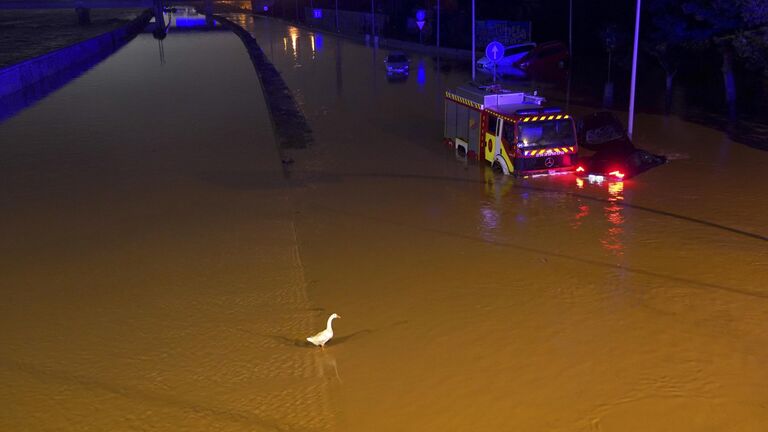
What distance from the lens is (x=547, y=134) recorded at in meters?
17.4

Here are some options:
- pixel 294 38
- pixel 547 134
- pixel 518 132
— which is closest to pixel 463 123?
pixel 518 132

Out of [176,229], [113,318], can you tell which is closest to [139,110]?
[176,229]

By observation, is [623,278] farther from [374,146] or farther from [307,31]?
[307,31]

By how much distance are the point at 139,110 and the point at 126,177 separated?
12426mm

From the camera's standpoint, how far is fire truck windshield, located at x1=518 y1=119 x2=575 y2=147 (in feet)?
56.3

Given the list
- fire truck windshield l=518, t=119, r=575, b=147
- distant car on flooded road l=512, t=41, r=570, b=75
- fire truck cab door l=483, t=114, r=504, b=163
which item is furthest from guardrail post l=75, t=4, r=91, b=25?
fire truck windshield l=518, t=119, r=575, b=147

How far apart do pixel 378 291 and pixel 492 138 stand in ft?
26.1

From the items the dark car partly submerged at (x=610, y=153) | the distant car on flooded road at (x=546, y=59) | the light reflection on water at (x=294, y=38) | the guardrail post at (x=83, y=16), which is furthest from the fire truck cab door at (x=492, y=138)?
the guardrail post at (x=83, y=16)

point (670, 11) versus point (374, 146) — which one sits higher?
point (670, 11)

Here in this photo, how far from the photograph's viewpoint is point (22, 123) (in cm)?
2844

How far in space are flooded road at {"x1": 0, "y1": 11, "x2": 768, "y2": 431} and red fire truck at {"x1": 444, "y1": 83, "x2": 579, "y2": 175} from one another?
590 millimetres

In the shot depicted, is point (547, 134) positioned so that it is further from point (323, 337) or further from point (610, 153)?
point (323, 337)

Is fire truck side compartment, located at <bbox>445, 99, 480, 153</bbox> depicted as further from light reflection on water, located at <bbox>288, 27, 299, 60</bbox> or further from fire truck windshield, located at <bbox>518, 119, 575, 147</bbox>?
light reflection on water, located at <bbox>288, 27, 299, 60</bbox>

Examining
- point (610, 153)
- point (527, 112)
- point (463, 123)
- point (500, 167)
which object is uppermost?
point (527, 112)
